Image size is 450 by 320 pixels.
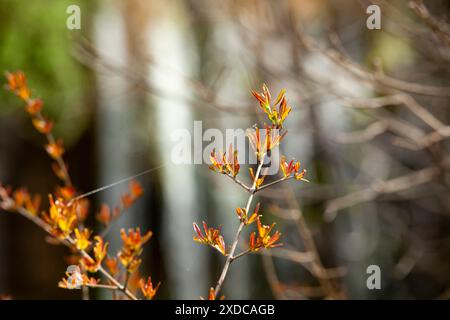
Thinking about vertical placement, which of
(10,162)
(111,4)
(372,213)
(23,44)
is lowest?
(372,213)

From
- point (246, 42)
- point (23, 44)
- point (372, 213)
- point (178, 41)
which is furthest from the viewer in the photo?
point (178, 41)

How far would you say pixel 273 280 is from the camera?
2135 millimetres

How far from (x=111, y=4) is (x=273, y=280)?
3593mm

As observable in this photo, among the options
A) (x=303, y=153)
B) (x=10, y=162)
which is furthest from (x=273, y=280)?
(x=10, y=162)

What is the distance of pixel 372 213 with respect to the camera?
14.0ft

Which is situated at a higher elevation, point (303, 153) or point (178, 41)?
point (178, 41)

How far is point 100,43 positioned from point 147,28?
0.44 m

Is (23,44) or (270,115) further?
(23,44)

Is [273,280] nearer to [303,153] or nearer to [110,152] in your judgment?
[303,153]

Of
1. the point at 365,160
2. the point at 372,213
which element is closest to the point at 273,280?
the point at 365,160

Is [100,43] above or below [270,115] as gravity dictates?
above
